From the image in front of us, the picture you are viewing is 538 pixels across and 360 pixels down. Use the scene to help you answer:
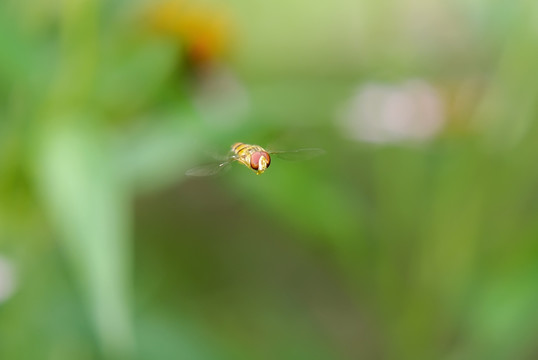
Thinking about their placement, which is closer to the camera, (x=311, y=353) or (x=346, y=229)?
(x=346, y=229)

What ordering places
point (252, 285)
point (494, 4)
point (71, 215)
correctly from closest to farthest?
point (71, 215) → point (494, 4) → point (252, 285)

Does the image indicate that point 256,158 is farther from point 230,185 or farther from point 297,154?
point 230,185

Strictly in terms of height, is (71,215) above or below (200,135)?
below

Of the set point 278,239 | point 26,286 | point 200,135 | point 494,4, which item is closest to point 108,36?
point 200,135

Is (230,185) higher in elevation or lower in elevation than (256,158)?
higher

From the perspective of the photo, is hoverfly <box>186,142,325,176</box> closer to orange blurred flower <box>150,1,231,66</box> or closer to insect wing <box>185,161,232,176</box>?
insect wing <box>185,161,232,176</box>

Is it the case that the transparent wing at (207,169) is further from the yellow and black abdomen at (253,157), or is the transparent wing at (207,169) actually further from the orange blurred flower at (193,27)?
the orange blurred flower at (193,27)

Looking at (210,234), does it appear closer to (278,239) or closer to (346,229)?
(278,239)

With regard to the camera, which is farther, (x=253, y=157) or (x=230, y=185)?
(x=230, y=185)

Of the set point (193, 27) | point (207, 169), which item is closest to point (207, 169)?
point (207, 169)
